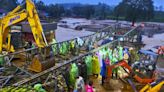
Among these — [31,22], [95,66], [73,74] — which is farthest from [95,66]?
[31,22]

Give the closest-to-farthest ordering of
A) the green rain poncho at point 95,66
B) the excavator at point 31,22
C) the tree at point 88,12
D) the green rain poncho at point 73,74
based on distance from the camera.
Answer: the green rain poncho at point 73,74
the excavator at point 31,22
the green rain poncho at point 95,66
the tree at point 88,12

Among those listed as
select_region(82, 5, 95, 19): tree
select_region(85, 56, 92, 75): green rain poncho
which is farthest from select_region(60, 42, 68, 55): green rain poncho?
select_region(82, 5, 95, 19): tree

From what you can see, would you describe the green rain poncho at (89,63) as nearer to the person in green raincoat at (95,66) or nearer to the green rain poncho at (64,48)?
the person in green raincoat at (95,66)

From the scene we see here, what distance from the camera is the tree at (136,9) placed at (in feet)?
223

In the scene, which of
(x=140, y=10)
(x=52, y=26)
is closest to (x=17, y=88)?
(x=52, y=26)

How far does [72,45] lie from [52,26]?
8.23m

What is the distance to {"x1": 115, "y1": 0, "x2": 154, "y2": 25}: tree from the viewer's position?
6794 centimetres

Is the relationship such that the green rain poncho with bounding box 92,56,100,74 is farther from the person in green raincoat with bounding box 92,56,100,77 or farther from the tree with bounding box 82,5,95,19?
the tree with bounding box 82,5,95,19

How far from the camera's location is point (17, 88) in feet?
26.4

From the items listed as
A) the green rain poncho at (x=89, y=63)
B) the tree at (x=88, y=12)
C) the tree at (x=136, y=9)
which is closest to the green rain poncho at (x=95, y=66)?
the green rain poncho at (x=89, y=63)

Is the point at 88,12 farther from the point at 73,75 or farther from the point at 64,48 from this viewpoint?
the point at 73,75

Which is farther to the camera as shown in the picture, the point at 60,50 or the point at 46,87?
the point at 60,50

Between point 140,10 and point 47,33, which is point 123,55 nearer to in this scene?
point 47,33

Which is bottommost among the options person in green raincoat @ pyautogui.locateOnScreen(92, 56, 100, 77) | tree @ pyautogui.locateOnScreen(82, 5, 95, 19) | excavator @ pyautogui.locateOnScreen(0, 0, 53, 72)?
tree @ pyautogui.locateOnScreen(82, 5, 95, 19)
